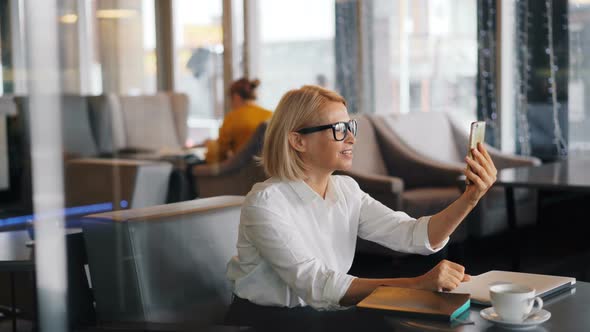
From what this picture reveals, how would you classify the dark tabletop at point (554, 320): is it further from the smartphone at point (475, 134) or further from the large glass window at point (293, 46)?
the large glass window at point (293, 46)

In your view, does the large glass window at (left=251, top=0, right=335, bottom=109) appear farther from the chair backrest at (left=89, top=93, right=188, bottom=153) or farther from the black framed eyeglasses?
the black framed eyeglasses

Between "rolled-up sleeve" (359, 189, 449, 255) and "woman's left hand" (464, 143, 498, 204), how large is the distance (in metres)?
0.22

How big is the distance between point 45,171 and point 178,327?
0.43 meters

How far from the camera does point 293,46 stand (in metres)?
6.84

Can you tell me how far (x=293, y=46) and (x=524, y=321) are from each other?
18.5 feet

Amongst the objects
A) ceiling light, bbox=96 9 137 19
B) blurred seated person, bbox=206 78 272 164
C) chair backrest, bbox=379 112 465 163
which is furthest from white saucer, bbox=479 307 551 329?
blurred seated person, bbox=206 78 272 164

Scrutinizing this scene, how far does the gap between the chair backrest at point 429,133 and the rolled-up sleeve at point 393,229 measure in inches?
122

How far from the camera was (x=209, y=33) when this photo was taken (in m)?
6.46

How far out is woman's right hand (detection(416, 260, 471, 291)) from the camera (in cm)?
152

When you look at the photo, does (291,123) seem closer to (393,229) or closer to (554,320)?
(393,229)

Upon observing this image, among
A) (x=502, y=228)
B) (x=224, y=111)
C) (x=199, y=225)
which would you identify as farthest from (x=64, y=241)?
(x=224, y=111)

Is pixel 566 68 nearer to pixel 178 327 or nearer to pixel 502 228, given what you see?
pixel 502 228

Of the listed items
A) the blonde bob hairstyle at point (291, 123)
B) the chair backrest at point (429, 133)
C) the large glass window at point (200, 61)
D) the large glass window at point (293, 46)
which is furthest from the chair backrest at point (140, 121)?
the large glass window at point (293, 46)

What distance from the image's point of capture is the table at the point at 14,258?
1.80m
